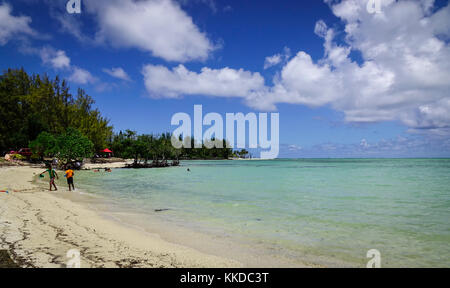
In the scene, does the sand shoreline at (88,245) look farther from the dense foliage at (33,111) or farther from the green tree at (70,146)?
the dense foliage at (33,111)

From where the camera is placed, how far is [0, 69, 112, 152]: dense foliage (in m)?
50.2

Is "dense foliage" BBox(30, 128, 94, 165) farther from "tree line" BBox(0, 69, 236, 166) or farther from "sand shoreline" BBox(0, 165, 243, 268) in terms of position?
"sand shoreline" BBox(0, 165, 243, 268)

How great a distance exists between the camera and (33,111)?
55125 millimetres

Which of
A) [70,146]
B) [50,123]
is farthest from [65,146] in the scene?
[50,123]

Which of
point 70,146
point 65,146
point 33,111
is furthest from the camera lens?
point 33,111

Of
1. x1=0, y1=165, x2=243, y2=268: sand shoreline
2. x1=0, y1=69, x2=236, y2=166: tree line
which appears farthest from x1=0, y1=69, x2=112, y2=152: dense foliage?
x1=0, y1=165, x2=243, y2=268: sand shoreline

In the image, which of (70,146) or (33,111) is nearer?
(70,146)

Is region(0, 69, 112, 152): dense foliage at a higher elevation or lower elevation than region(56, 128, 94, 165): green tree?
higher

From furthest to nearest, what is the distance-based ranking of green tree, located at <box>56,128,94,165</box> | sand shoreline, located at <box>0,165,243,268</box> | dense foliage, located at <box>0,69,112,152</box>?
dense foliage, located at <box>0,69,112,152</box> → green tree, located at <box>56,128,94,165</box> → sand shoreline, located at <box>0,165,243,268</box>

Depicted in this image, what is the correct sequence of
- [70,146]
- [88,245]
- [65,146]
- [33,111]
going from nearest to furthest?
1. [88,245]
2. [65,146]
3. [70,146]
4. [33,111]

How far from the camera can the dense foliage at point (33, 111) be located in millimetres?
50250

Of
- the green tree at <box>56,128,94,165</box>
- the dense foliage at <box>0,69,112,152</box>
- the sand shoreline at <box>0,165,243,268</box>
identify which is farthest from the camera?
the dense foliage at <box>0,69,112,152</box>

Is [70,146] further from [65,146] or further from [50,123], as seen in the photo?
[50,123]

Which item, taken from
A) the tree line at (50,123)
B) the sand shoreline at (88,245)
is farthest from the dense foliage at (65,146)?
the sand shoreline at (88,245)
